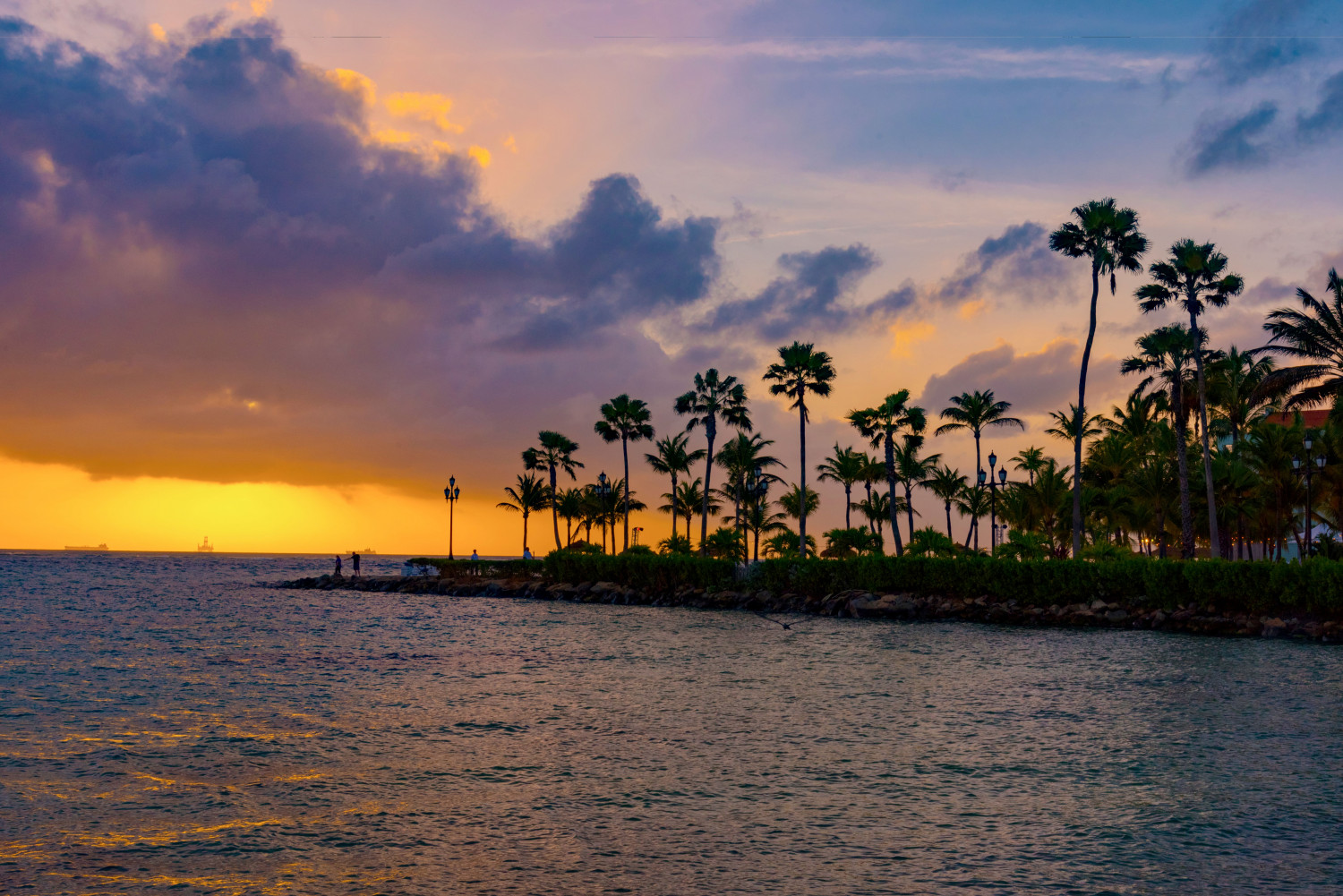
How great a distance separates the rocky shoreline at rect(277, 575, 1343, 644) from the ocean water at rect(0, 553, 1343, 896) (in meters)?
6.60

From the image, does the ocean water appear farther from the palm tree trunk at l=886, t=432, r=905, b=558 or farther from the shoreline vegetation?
the palm tree trunk at l=886, t=432, r=905, b=558

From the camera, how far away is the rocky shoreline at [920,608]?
121ft

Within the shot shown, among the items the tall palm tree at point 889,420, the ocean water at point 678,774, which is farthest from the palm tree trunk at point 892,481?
the ocean water at point 678,774

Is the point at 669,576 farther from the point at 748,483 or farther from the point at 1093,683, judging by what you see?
the point at 1093,683

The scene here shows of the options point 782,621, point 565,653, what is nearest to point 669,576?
point 782,621

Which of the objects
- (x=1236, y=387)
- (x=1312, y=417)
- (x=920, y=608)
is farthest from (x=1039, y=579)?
(x=1312, y=417)

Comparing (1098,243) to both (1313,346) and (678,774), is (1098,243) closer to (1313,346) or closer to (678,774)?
(1313,346)

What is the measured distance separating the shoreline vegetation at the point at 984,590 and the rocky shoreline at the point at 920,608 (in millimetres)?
52

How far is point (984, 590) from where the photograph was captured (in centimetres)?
4975

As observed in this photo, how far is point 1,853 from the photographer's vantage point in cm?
1022

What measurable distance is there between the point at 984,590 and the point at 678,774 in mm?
39082

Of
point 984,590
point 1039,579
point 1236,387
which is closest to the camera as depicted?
point 1039,579

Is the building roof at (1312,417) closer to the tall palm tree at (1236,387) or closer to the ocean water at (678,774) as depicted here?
the tall palm tree at (1236,387)

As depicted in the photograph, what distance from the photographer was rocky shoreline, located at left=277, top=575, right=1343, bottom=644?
1455 inches
